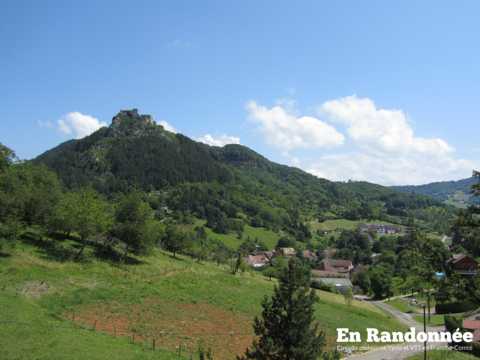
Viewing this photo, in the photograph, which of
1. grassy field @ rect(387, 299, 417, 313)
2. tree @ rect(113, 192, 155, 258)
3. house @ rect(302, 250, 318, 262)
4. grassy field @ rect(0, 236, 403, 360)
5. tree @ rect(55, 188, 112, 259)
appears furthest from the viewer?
house @ rect(302, 250, 318, 262)

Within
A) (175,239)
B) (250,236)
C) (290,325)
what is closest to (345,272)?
(250,236)

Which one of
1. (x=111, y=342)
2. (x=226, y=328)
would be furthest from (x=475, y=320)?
(x=111, y=342)

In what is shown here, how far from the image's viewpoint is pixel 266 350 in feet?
52.4

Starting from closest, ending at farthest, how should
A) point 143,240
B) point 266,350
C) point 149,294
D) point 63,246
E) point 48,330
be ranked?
1. point 266,350
2. point 48,330
3. point 149,294
4. point 63,246
5. point 143,240

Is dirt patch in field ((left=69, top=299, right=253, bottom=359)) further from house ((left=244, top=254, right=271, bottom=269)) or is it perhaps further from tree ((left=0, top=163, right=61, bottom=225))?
house ((left=244, top=254, right=271, bottom=269))

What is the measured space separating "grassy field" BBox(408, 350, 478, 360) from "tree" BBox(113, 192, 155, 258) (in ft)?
114

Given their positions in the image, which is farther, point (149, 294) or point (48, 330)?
point (149, 294)

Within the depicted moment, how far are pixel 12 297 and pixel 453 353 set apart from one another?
3962 cm

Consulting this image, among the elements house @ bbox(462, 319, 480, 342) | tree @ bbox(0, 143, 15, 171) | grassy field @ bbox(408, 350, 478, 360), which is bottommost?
grassy field @ bbox(408, 350, 478, 360)

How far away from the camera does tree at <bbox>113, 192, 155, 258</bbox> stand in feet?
167

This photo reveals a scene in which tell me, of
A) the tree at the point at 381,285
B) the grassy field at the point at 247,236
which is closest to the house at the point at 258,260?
the grassy field at the point at 247,236

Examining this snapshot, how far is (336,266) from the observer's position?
439 feet

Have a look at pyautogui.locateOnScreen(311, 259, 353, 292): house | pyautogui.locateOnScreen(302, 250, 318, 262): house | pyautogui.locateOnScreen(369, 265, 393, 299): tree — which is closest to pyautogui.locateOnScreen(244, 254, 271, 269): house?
pyautogui.locateOnScreen(302, 250, 318, 262): house

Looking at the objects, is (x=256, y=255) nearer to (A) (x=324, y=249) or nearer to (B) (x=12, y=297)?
(A) (x=324, y=249)
